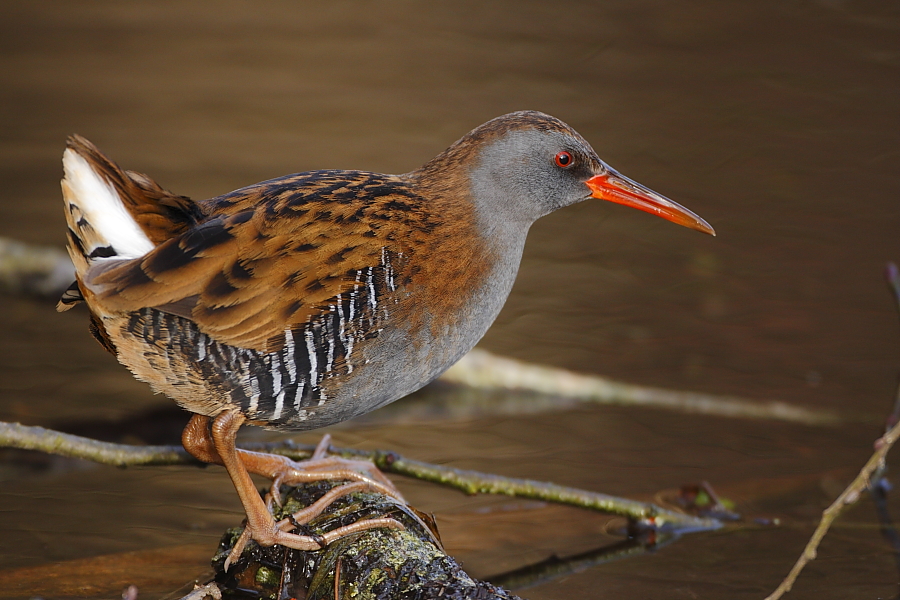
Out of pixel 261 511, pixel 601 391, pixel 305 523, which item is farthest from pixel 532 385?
pixel 261 511

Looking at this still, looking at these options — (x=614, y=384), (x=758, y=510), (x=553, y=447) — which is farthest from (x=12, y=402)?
(x=758, y=510)

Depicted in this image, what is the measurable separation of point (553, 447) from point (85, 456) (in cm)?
231

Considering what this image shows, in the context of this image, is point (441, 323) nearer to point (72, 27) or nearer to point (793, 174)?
point (793, 174)

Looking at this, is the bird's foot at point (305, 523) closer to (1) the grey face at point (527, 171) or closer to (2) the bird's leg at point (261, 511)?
(2) the bird's leg at point (261, 511)

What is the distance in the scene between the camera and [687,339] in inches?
252

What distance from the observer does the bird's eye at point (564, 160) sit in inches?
139

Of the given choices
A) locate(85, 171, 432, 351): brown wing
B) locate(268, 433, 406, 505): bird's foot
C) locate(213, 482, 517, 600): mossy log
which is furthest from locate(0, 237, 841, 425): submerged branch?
locate(85, 171, 432, 351): brown wing

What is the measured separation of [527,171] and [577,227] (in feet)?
15.0

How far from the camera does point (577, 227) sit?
802cm

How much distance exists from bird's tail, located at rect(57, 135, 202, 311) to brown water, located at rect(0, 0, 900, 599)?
1240 millimetres

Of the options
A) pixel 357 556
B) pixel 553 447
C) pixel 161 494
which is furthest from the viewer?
pixel 553 447

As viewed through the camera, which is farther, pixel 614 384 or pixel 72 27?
pixel 72 27

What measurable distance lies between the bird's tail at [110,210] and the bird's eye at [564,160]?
3.98 ft

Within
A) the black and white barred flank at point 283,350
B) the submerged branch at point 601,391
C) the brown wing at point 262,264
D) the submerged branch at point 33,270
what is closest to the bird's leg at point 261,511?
the black and white barred flank at point 283,350
